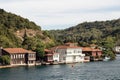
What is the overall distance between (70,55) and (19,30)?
84.3 ft

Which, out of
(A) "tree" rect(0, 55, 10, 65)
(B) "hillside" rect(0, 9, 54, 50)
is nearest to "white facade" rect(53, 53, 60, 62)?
(B) "hillside" rect(0, 9, 54, 50)

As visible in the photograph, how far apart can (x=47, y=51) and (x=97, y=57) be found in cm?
2315

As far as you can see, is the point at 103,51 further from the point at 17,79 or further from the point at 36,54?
the point at 17,79

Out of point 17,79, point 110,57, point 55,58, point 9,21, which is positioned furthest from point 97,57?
point 17,79

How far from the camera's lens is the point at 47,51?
5285 inches

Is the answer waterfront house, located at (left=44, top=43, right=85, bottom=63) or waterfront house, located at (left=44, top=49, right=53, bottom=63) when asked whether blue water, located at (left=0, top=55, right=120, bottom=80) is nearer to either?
waterfront house, located at (left=44, top=49, right=53, bottom=63)

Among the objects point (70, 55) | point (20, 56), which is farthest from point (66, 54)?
point (20, 56)

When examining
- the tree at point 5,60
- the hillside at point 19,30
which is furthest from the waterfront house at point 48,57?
the tree at point 5,60

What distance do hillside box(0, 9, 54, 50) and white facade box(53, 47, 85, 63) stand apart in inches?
324

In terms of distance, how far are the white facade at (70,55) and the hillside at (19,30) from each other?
8.24 meters

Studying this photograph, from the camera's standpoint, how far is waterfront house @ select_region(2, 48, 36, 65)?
12001 cm

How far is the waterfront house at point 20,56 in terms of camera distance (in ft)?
394

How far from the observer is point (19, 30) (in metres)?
159

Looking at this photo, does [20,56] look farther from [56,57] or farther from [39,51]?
[56,57]
